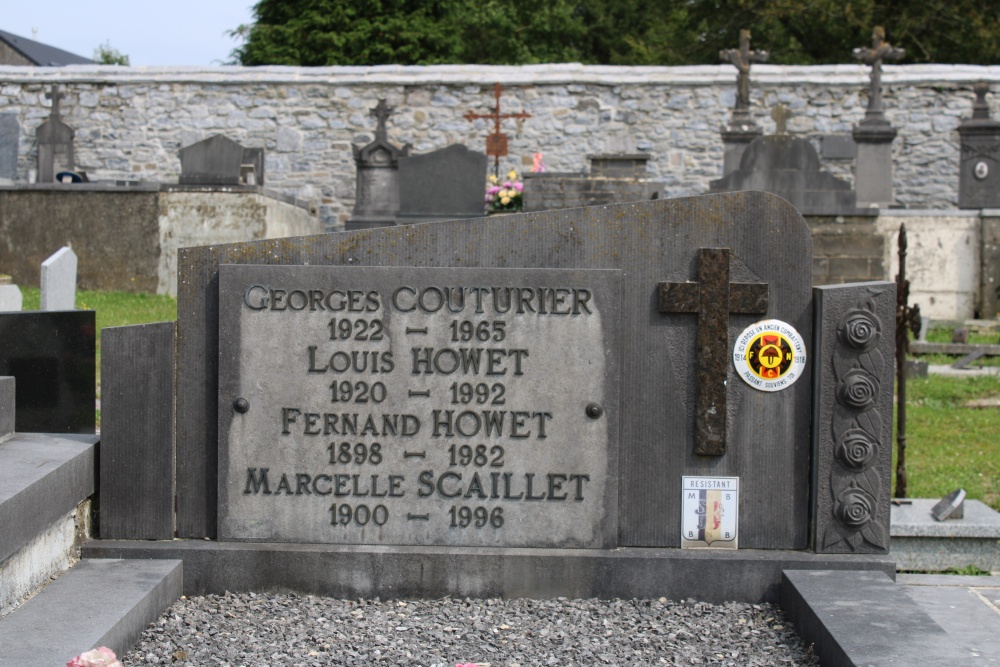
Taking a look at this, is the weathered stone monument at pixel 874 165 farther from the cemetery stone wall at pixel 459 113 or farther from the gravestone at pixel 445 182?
the gravestone at pixel 445 182

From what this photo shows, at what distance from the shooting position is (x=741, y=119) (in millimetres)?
17844

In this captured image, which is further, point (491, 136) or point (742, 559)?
point (491, 136)

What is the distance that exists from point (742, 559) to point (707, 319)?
0.81 m

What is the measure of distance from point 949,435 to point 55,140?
56.2ft

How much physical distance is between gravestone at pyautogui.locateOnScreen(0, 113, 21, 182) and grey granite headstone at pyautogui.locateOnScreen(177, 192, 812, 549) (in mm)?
18454

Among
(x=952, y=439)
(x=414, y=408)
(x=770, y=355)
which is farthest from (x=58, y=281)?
(x=952, y=439)

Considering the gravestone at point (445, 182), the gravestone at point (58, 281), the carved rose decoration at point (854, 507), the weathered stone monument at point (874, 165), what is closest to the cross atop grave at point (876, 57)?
the weathered stone monument at point (874, 165)

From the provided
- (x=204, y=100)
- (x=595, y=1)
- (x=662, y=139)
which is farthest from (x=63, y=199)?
(x=595, y=1)

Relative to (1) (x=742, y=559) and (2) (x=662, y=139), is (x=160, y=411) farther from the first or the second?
(2) (x=662, y=139)

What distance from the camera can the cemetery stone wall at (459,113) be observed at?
20172 millimetres

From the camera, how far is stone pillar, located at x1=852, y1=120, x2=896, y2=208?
16.3 m

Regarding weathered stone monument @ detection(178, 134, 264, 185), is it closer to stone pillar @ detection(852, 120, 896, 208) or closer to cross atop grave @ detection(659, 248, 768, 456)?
stone pillar @ detection(852, 120, 896, 208)

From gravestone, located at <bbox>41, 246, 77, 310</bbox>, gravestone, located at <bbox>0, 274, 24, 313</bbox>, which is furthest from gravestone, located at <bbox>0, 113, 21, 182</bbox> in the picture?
gravestone, located at <bbox>41, 246, 77, 310</bbox>

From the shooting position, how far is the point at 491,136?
20156 millimetres
